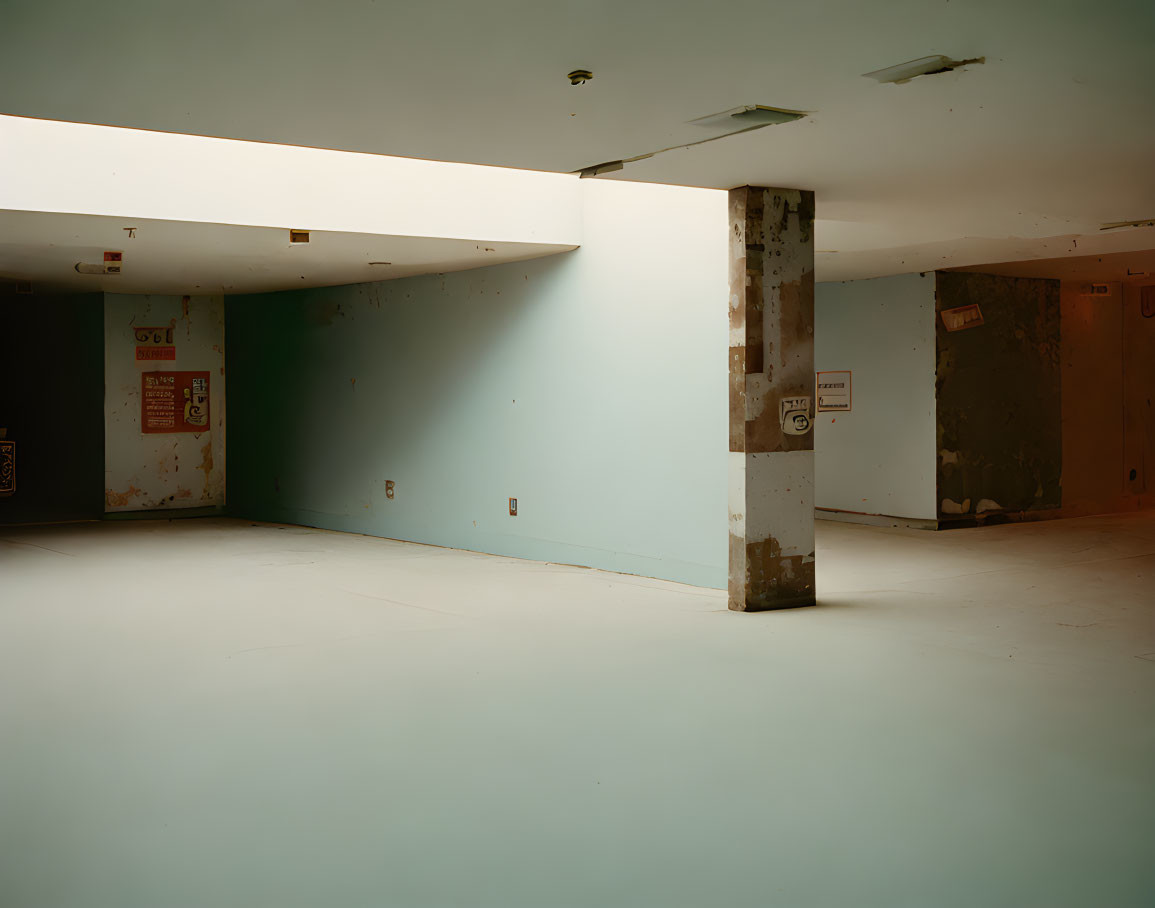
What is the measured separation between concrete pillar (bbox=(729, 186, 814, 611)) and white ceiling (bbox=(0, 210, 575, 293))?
6.32 feet

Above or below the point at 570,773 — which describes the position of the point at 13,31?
above

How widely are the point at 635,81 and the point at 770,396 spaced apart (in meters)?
2.20

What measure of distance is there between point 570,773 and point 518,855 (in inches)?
21.7

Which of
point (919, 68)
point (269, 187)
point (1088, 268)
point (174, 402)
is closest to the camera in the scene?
point (919, 68)

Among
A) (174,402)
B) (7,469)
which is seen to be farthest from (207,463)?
(7,469)

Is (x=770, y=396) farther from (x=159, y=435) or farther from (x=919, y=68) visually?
(x=159, y=435)

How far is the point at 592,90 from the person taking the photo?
347 centimetres

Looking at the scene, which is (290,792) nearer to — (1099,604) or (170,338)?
(1099,604)

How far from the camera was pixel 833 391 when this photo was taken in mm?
9312

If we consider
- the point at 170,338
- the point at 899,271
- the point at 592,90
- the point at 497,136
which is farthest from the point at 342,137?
the point at 170,338

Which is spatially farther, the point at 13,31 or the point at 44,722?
the point at 44,722

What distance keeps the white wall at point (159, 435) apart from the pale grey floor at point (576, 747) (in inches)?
159

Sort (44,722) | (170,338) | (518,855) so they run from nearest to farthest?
1. (518,855)
2. (44,722)
3. (170,338)

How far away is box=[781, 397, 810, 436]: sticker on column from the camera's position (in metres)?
5.21
